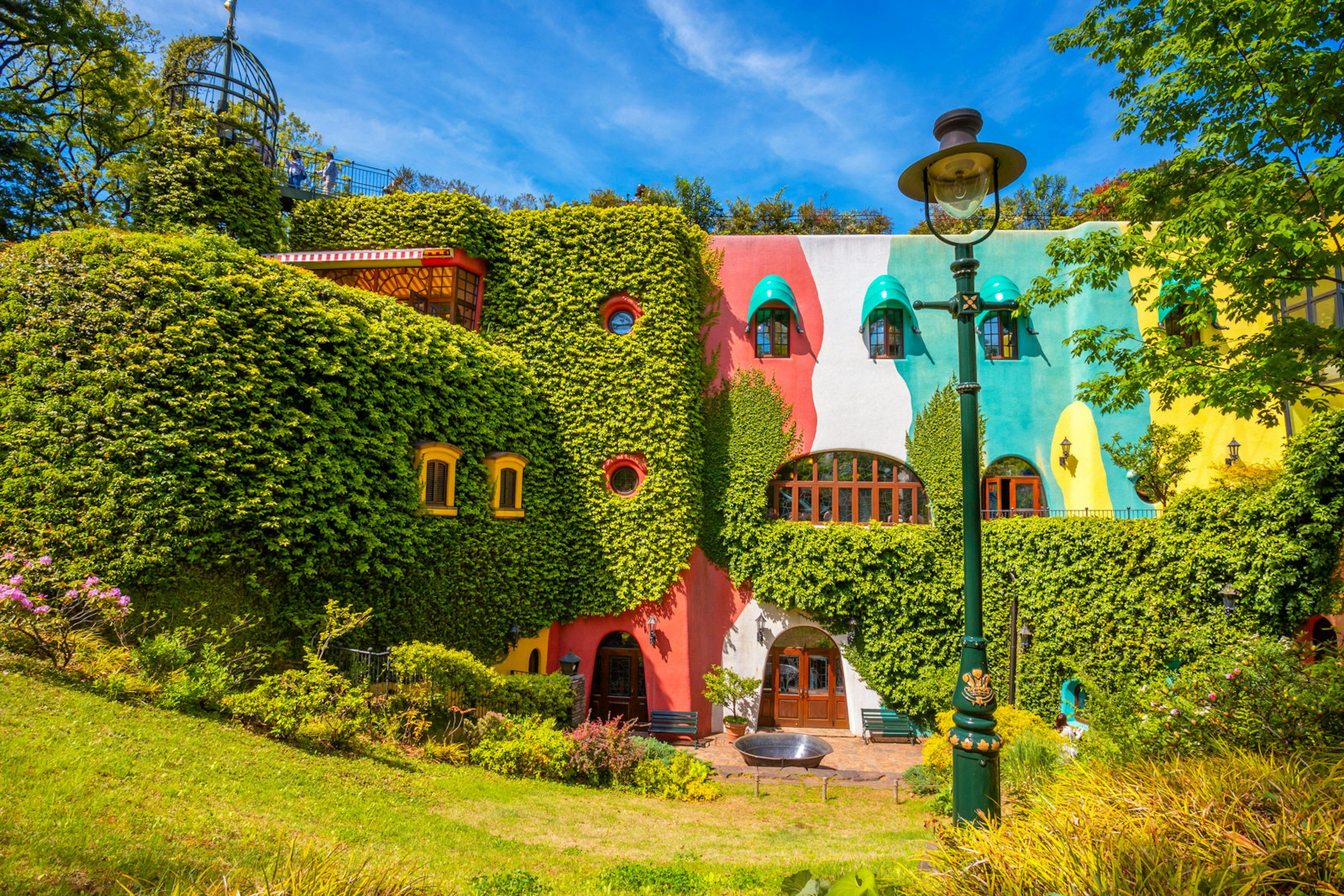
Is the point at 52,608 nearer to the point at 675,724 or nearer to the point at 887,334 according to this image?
the point at 675,724

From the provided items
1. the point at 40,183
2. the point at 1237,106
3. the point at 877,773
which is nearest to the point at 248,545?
the point at 877,773

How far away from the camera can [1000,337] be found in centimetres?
1727

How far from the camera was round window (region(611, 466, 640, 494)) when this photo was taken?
1569cm

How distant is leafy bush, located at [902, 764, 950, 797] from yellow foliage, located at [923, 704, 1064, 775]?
0.07 m

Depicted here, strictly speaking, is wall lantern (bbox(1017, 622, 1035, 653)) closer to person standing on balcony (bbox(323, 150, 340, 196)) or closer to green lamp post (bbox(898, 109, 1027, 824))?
green lamp post (bbox(898, 109, 1027, 824))

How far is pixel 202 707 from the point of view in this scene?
733cm

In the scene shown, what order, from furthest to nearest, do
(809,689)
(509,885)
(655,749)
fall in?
(809,689)
(655,749)
(509,885)

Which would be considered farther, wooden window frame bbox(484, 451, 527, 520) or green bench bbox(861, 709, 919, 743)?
green bench bbox(861, 709, 919, 743)

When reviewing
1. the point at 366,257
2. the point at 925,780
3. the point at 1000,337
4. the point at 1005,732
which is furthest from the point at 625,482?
the point at 1000,337

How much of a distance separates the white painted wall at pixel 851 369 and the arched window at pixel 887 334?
0.21 meters

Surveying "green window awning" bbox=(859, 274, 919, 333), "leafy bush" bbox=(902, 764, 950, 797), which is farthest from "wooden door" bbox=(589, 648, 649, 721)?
"green window awning" bbox=(859, 274, 919, 333)

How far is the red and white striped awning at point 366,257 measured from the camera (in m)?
14.0

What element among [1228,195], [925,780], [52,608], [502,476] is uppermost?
[1228,195]

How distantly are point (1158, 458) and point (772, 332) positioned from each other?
9.58 m
